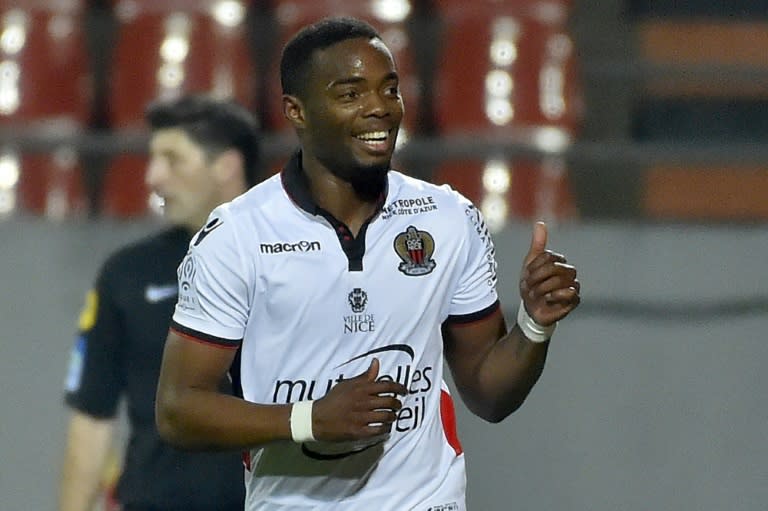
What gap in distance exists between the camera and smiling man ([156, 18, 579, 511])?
294 cm

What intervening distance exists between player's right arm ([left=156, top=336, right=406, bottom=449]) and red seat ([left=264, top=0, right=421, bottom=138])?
2.96m

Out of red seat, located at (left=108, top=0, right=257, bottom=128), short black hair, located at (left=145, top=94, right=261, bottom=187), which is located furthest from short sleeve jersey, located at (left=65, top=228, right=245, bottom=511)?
red seat, located at (left=108, top=0, right=257, bottom=128)

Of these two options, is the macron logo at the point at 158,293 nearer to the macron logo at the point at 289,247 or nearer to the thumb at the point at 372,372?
the macron logo at the point at 289,247

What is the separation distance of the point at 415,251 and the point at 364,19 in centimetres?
314

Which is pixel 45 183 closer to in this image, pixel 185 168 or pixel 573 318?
pixel 185 168

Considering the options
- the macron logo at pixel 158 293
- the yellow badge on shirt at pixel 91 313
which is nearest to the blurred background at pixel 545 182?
the yellow badge on shirt at pixel 91 313

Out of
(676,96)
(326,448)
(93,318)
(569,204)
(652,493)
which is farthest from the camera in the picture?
(676,96)

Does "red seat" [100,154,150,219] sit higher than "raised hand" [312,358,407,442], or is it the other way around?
"red seat" [100,154,150,219]

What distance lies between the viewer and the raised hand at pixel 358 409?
2723 millimetres

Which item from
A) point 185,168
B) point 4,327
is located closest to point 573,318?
point 185,168

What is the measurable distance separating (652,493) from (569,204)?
104cm

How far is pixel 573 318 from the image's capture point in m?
4.86

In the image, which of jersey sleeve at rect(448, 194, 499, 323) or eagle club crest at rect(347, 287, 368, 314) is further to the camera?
jersey sleeve at rect(448, 194, 499, 323)

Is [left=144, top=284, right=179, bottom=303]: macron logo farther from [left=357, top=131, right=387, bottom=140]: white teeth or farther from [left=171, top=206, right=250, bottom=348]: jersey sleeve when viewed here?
[left=357, top=131, right=387, bottom=140]: white teeth
